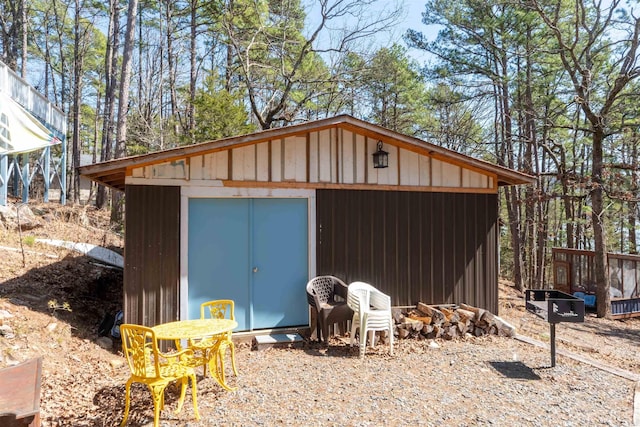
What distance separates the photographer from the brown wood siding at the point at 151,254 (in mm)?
4652

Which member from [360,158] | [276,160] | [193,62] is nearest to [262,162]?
[276,160]

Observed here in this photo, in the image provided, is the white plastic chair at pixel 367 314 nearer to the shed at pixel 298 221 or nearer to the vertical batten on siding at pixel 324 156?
the shed at pixel 298 221

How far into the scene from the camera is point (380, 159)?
5.65m

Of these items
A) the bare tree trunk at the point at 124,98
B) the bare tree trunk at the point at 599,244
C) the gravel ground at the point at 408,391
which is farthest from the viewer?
the bare tree trunk at the point at 124,98

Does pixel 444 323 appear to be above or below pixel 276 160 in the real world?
below

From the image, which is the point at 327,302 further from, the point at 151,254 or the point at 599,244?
the point at 599,244

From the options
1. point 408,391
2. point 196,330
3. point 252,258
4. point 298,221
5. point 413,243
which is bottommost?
point 408,391

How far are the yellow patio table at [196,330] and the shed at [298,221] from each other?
1.13 m

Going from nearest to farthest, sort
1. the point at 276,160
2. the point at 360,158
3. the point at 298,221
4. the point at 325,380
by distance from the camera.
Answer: the point at 325,380 → the point at 276,160 → the point at 298,221 → the point at 360,158

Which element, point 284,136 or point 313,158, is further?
point 313,158

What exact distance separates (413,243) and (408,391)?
2.56 metres

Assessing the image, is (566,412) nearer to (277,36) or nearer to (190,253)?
(190,253)

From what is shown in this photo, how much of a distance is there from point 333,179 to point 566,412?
3.66 meters

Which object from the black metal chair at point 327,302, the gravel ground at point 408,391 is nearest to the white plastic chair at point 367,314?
the black metal chair at point 327,302
